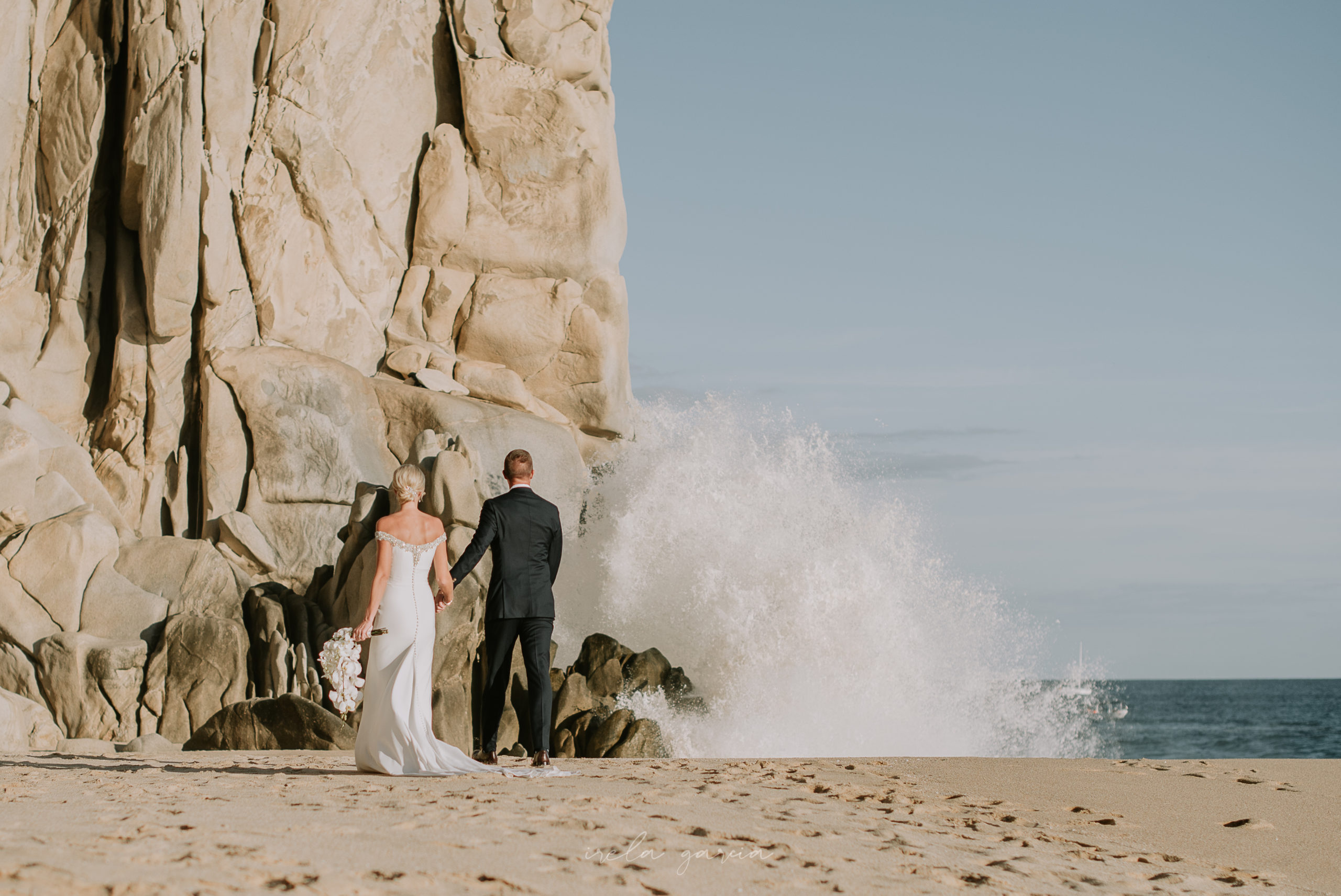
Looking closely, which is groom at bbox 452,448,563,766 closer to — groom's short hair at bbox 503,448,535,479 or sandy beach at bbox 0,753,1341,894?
groom's short hair at bbox 503,448,535,479

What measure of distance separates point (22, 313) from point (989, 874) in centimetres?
1695

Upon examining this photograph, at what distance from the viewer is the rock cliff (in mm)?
13383

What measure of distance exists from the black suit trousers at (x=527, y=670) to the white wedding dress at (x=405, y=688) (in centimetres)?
32

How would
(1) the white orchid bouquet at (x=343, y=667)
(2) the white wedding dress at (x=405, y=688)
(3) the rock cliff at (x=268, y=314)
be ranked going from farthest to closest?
1. (3) the rock cliff at (x=268, y=314)
2. (1) the white orchid bouquet at (x=343, y=667)
3. (2) the white wedding dress at (x=405, y=688)

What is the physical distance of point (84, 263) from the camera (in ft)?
56.5

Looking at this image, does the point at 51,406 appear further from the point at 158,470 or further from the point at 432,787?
the point at 432,787

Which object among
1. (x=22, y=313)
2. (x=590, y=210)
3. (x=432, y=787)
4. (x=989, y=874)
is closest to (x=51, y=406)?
(x=22, y=313)

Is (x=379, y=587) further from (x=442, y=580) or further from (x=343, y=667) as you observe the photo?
(x=343, y=667)

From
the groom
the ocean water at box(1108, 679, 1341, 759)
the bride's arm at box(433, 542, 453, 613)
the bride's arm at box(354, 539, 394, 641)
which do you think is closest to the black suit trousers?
the groom

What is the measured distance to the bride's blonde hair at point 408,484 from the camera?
620 cm

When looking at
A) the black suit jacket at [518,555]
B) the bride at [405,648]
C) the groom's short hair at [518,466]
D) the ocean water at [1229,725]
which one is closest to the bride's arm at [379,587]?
the bride at [405,648]
